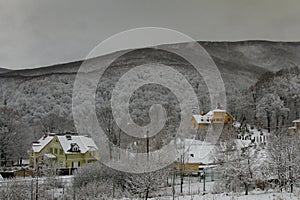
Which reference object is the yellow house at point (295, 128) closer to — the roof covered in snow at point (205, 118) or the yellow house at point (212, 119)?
the yellow house at point (212, 119)

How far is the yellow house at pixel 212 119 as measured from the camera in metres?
47.7

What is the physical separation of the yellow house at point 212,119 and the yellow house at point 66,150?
763 inches

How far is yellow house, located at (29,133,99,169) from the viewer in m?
31.6

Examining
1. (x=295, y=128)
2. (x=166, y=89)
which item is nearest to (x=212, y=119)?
(x=295, y=128)

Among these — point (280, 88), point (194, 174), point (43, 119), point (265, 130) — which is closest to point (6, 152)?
point (194, 174)

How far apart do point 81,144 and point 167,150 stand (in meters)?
12.2

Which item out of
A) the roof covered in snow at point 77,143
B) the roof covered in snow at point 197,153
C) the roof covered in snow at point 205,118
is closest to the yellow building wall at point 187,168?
the roof covered in snow at point 197,153

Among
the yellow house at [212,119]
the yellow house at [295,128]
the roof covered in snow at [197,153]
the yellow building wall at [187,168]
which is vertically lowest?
the yellow building wall at [187,168]

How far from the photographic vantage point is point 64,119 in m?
59.1

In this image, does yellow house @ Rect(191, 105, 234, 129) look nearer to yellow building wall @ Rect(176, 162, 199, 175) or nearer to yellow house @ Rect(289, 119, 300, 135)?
yellow house @ Rect(289, 119, 300, 135)

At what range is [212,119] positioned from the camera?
4853cm

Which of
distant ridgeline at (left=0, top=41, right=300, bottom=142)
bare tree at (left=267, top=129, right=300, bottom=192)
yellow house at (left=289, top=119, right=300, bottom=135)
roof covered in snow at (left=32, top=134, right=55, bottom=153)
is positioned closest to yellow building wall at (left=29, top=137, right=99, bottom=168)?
roof covered in snow at (left=32, top=134, right=55, bottom=153)

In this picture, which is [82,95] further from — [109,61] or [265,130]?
[265,130]

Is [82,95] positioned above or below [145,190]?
above
